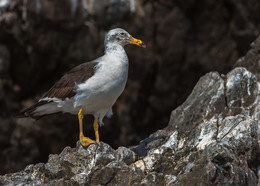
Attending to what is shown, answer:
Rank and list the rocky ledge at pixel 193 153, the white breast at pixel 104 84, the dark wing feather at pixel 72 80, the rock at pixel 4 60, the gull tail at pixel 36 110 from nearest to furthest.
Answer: the rocky ledge at pixel 193 153 < the white breast at pixel 104 84 < the dark wing feather at pixel 72 80 < the gull tail at pixel 36 110 < the rock at pixel 4 60

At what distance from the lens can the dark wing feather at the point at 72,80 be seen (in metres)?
10.5

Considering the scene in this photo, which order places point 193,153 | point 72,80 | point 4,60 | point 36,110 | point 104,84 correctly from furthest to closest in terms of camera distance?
point 4,60, point 36,110, point 72,80, point 104,84, point 193,153

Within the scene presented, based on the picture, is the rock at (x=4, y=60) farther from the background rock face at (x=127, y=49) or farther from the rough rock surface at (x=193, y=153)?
the rough rock surface at (x=193, y=153)

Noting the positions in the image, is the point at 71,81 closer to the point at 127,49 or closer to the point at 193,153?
the point at 193,153

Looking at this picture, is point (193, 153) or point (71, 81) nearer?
point (193, 153)

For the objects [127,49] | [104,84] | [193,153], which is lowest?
[193,153]

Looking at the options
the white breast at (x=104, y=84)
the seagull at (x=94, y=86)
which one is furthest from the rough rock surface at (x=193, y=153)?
the white breast at (x=104, y=84)

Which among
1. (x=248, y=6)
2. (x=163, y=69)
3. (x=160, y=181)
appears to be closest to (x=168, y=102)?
(x=163, y=69)

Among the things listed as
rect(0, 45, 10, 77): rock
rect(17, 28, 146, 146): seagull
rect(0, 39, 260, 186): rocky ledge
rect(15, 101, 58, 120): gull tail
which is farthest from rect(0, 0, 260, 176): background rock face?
rect(0, 39, 260, 186): rocky ledge

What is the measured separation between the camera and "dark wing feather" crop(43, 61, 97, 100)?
10.5m

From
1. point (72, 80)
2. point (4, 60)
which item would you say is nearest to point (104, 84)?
point (72, 80)

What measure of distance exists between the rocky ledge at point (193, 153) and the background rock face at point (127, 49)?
837cm

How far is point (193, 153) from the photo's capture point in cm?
888

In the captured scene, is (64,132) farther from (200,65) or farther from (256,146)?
(256,146)
